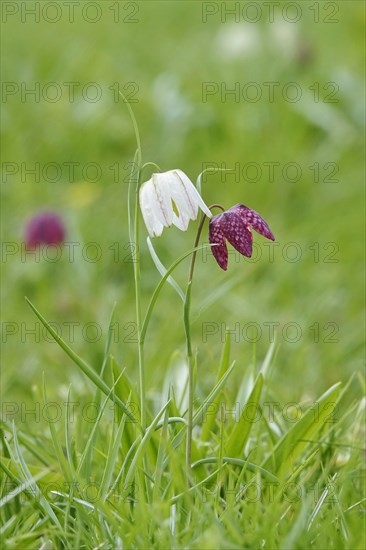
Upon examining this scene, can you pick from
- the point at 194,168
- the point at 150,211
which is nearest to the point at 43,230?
the point at 194,168

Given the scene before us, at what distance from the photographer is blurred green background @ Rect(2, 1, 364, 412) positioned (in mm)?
2430

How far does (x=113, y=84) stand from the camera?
379cm

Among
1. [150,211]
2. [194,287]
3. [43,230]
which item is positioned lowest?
[194,287]

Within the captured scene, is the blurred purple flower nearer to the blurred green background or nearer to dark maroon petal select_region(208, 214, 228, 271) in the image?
the blurred green background

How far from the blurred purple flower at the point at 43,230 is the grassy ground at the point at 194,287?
0.37 ft

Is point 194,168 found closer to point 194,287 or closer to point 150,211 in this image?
point 194,287

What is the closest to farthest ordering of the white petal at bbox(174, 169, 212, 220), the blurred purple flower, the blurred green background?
the white petal at bbox(174, 169, 212, 220) → the blurred green background → the blurred purple flower

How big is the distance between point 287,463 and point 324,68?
8.76 ft

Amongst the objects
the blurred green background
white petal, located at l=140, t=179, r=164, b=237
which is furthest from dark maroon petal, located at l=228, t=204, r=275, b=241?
the blurred green background

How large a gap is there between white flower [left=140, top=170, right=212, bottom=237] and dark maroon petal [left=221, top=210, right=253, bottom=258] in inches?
1.4

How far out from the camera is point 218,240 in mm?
1301

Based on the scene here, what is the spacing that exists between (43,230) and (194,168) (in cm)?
74

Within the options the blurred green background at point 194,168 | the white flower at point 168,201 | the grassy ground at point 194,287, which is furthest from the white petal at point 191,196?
the blurred green background at point 194,168

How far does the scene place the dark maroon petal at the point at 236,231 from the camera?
1.29 meters
